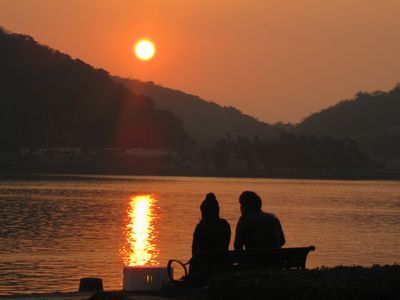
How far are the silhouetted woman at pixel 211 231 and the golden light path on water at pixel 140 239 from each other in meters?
19.3

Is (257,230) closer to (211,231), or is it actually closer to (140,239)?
(211,231)

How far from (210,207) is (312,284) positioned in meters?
3.60

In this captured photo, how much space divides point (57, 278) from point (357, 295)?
18.8m

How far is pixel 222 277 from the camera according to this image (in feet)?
39.3

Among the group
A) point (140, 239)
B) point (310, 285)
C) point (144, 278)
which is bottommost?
point (140, 239)

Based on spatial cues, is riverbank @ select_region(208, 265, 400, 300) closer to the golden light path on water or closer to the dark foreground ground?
the dark foreground ground

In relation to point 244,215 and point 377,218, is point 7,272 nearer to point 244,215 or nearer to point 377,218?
point 244,215

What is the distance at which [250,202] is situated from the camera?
14.3 meters

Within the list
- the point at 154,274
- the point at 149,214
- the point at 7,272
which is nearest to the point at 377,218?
the point at 149,214

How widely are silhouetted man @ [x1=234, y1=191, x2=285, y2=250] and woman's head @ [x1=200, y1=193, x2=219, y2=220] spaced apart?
0.39 metres

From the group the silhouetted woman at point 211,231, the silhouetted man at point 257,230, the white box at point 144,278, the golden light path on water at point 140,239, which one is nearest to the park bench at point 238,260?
the silhouetted man at point 257,230

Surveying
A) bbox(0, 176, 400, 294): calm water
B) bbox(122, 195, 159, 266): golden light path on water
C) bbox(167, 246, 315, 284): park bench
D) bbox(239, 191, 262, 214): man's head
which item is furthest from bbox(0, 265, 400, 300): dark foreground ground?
bbox(122, 195, 159, 266): golden light path on water

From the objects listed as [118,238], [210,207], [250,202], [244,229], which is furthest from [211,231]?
[118,238]

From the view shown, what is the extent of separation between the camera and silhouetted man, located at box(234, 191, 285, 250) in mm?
14445
